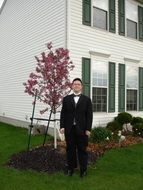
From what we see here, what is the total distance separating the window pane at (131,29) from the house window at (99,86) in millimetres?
2449

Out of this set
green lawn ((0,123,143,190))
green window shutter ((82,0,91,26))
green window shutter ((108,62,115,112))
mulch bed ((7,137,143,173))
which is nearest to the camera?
green lawn ((0,123,143,190))

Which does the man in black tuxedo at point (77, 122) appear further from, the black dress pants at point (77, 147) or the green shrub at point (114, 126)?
the green shrub at point (114, 126)

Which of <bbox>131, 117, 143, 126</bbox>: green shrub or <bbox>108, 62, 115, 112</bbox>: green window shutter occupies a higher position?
<bbox>108, 62, 115, 112</bbox>: green window shutter

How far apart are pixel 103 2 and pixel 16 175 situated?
907 cm

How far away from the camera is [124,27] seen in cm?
1538

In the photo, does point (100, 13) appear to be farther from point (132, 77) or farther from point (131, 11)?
point (132, 77)

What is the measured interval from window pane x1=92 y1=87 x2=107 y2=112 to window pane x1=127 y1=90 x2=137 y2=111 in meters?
1.70

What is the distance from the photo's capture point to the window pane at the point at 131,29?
1587 cm

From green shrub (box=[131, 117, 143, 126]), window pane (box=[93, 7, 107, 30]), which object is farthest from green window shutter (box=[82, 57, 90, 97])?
green shrub (box=[131, 117, 143, 126])

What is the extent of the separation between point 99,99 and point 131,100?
7.52 ft

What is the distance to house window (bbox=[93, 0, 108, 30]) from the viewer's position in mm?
14109

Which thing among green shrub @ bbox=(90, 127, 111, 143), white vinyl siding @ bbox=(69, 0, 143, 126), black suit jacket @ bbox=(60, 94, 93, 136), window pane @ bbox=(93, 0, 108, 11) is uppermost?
window pane @ bbox=(93, 0, 108, 11)

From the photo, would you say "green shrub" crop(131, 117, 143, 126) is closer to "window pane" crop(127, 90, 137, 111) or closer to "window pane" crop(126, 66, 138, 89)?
"window pane" crop(127, 90, 137, 111)

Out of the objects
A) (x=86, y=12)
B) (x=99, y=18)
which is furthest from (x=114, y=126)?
(x=86, y=12)
